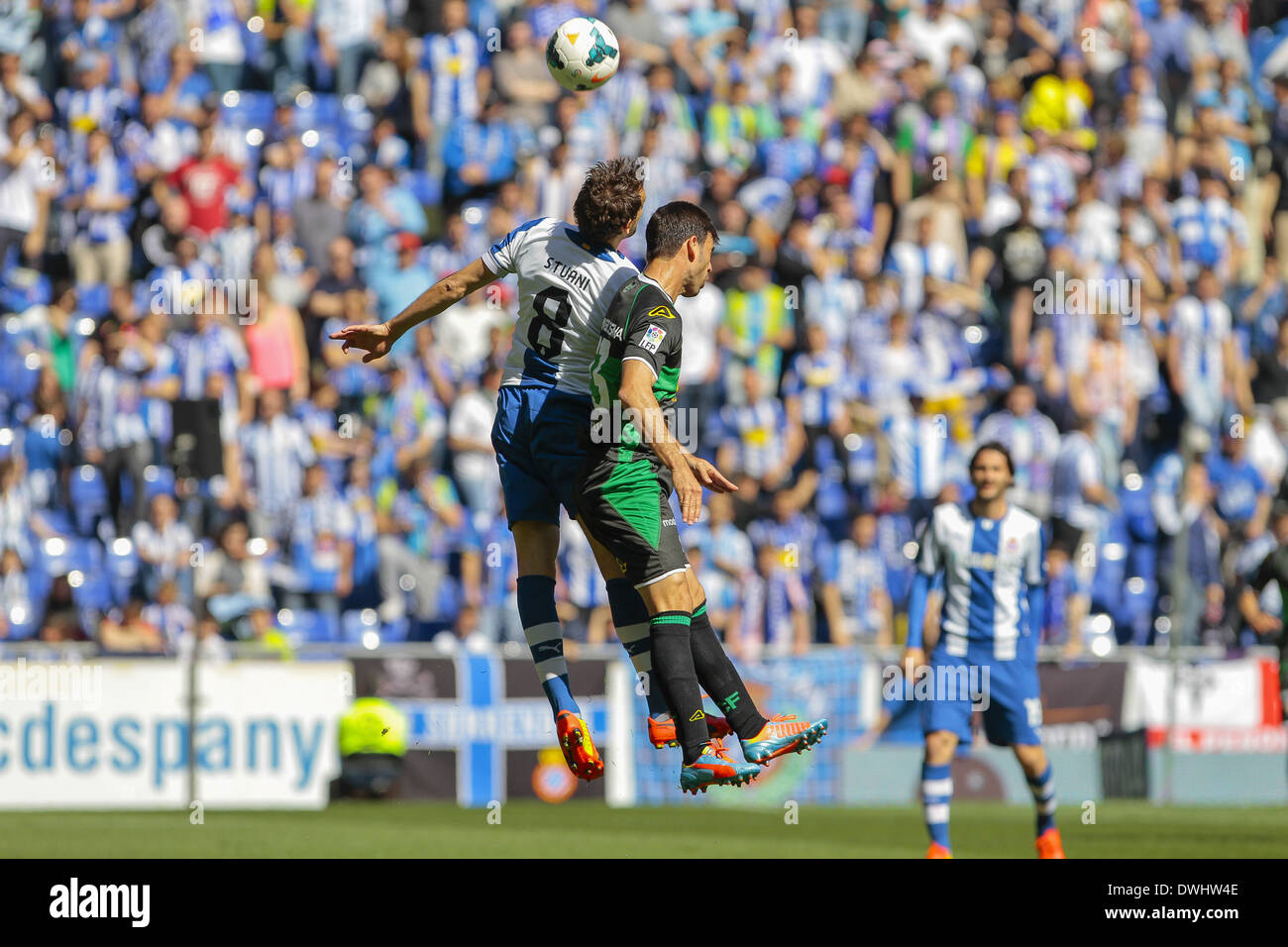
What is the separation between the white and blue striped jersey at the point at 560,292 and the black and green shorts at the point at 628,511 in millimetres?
472

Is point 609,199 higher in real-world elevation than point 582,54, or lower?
lower

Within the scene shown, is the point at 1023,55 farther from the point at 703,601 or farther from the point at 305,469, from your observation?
the point at 703,601

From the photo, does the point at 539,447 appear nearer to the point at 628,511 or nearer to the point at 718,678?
the point at 628,511

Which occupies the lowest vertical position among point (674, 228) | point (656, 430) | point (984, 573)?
point (984, 573)

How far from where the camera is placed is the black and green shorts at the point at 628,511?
29.6 ft

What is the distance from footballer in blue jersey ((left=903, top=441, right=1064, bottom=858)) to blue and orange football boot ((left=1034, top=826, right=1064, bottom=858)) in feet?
0.04

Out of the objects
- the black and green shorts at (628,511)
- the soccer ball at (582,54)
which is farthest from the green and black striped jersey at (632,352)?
the soccer ball at (582,54)

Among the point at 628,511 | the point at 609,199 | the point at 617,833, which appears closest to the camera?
the point at 628,511

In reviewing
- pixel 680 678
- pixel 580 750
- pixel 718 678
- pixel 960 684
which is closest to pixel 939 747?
pixel 960 684

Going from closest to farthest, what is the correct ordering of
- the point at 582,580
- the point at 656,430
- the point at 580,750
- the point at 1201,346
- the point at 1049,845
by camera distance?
the point at 656,430 < the point at 580,750 < the point at 1049,845 < the point at 582,580 < the point at 1201,346

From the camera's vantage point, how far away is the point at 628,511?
9.02 meters

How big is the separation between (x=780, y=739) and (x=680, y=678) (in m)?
0.54
